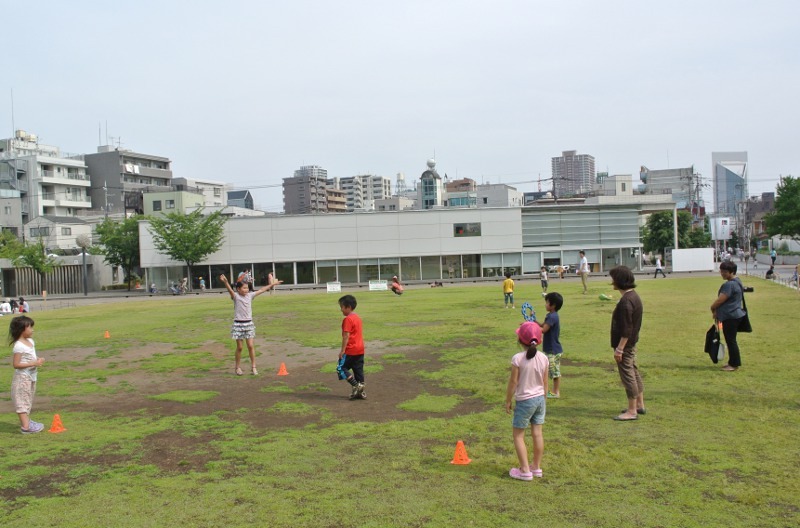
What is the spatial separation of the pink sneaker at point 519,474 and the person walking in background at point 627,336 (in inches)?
112

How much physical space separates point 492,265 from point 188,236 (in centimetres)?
3348

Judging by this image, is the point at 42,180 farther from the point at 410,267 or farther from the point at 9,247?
the point at 410,267

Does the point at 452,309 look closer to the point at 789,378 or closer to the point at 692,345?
the point at 692,345

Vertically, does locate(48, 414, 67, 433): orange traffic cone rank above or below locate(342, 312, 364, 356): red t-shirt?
below

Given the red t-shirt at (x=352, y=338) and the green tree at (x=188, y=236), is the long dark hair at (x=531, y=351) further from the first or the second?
the green tree at (x=188, y=236)

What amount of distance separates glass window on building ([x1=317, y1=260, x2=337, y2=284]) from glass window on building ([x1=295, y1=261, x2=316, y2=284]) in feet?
2.61

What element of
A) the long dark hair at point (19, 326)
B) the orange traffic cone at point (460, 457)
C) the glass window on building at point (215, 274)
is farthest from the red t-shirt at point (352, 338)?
the glass window on building at point (215, 274)

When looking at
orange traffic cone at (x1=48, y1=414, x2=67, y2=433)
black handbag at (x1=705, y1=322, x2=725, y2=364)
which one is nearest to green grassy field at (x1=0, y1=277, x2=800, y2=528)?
orange traffic cone at (x1=48, y1=414, x2=67, y2=433)

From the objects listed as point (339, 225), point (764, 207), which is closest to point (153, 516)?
point (339, 225)

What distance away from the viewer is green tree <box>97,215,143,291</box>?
244 feet

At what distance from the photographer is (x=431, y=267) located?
7412cm

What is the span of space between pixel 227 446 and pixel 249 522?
274 cm

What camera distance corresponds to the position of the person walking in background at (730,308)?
1241 centimetres

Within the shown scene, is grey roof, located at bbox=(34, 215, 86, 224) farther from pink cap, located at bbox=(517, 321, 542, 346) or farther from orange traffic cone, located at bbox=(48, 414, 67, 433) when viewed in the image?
pink cap, located at bbox=(517, 321, 542, 346)
